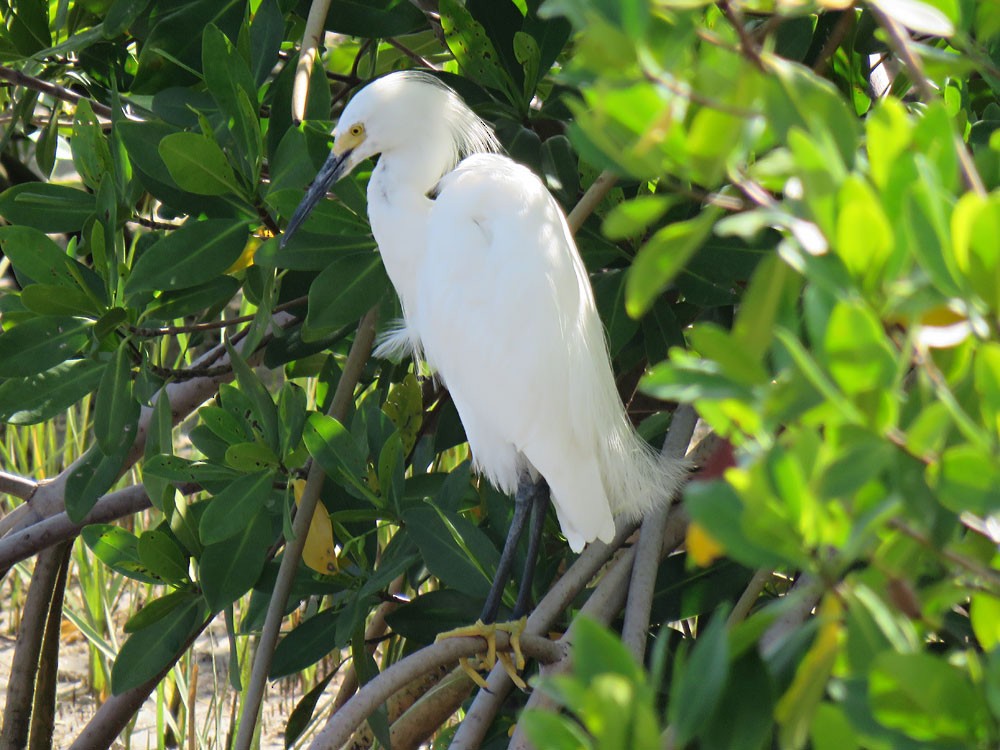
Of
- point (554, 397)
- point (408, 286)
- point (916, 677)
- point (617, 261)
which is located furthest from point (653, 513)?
point (916, 677)

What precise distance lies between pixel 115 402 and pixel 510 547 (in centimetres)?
70

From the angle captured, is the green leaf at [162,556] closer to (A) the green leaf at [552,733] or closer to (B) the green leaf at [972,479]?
(A) the green leaf at [552,733]

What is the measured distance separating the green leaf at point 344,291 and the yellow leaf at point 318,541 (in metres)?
0.25

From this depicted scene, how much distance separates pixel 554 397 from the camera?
184cm

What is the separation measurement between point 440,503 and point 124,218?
2.04 feet

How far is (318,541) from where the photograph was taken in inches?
66.7

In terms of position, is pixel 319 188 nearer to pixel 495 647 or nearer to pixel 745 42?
pixel 495 647

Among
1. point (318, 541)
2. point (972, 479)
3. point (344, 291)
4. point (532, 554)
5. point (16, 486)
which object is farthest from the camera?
point (16, 486)

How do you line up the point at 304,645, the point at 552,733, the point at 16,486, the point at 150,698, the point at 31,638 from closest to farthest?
1. the point at 552,733
2. the point at 304,645
3. the point at 16,486
4. the point at 31,638
5. the point at 150,698

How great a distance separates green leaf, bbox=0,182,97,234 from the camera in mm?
1595

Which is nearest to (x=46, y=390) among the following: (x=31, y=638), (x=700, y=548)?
(x=31, y=638)

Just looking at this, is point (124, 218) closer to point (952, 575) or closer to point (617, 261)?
point (617, 261)

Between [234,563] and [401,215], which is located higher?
[401,215]

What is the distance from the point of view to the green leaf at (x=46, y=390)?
158 cm
